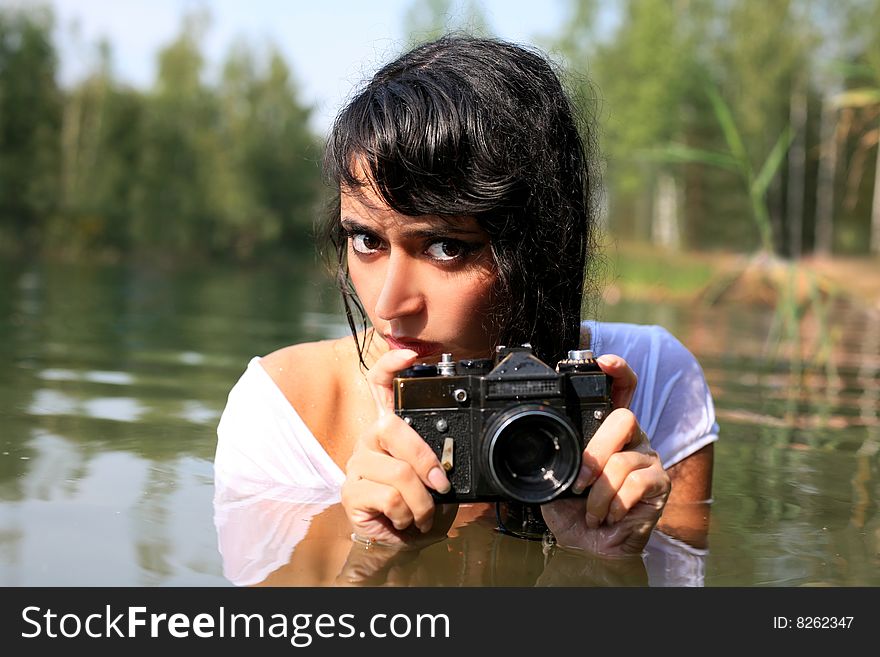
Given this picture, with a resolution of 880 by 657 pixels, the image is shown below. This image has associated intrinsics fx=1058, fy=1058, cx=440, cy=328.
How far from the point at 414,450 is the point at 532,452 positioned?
19 cm

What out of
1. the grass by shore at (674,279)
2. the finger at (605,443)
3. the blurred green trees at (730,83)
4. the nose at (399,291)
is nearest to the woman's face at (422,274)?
the nose at (399,291)

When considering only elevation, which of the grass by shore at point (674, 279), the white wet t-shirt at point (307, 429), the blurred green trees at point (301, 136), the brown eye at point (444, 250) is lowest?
the grass by shore at point (674, 279)

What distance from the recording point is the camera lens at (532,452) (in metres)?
1.68

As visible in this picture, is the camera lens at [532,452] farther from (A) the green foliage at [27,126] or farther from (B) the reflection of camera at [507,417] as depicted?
(A) the green foliage at [27,126]

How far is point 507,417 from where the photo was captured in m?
1.68

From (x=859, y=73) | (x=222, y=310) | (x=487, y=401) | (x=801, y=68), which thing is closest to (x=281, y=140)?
(x=801, y=68)

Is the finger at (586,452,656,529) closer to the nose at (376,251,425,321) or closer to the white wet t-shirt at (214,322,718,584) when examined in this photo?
the nose at (376,251,425,321)

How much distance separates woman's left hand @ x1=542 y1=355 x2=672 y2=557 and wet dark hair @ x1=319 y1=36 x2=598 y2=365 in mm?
315

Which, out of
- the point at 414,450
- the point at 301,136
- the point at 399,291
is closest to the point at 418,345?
the point at 399,291

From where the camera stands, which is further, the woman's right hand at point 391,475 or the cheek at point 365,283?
the cheek at point 365,283

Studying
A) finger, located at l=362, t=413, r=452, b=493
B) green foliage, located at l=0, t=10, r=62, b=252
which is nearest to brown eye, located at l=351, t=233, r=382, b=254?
finger, located at l=362, t=413, r=452, b=493

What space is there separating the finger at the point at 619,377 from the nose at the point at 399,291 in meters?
0.35
